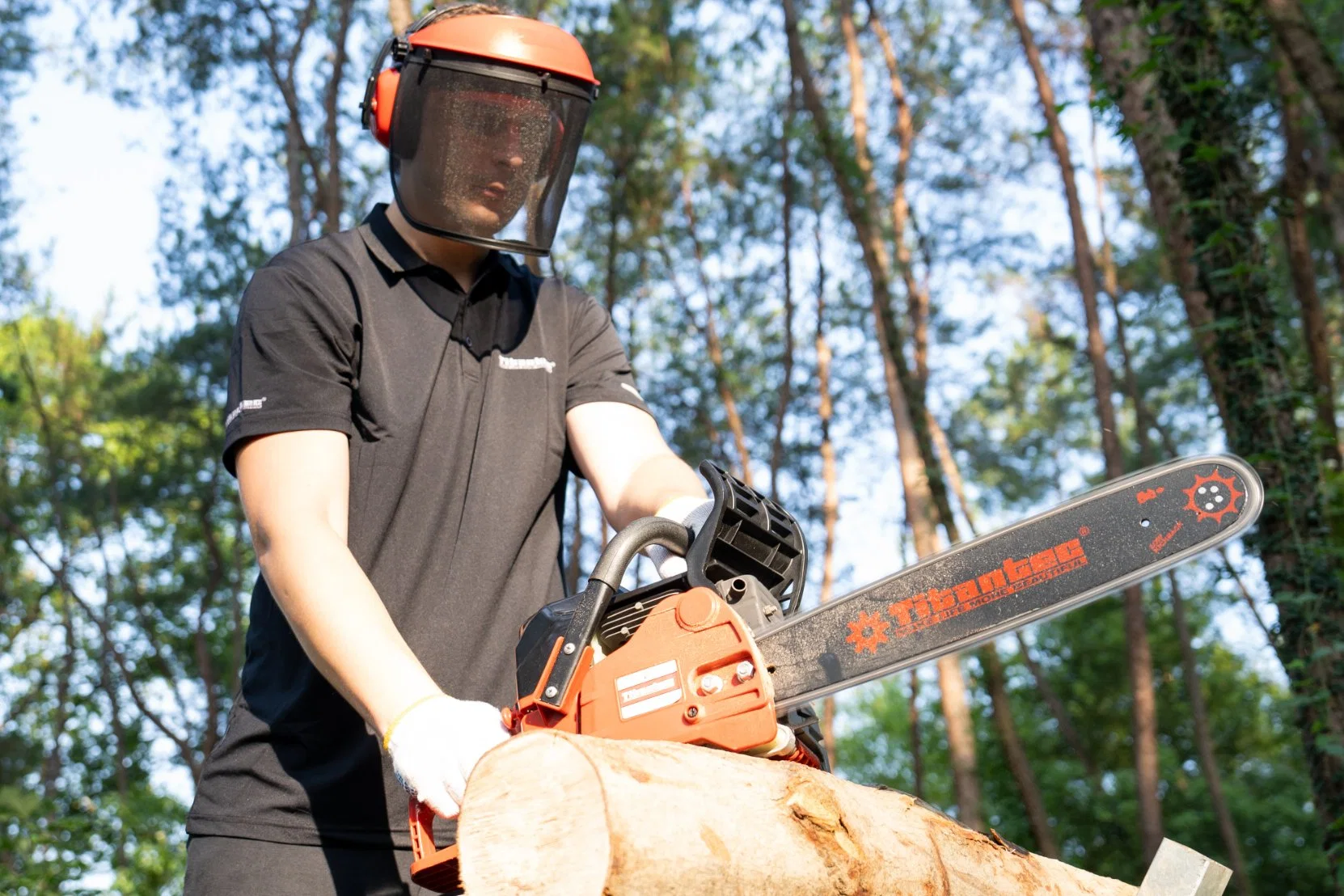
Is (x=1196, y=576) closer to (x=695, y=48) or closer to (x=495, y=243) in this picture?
(x=695, y=48)

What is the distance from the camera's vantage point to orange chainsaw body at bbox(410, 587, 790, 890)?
4.76 ft

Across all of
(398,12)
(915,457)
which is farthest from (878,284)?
(398,12)

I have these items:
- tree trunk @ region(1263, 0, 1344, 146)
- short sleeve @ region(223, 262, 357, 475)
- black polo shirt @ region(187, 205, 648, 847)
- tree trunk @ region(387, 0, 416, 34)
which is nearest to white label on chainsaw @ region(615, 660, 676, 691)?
black polo shirt @ region(187, 205, 648, 847)

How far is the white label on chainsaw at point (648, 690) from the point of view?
148 centimetres

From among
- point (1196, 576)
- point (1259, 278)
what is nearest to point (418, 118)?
point (1259, 278)

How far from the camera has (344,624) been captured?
1.51 meters

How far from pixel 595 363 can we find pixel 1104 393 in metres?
9.08

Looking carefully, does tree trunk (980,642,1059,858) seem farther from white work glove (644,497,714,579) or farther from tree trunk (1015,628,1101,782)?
white work glove (644,497,714,579)

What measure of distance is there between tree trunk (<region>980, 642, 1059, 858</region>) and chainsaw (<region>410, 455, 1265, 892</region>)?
7.75 m

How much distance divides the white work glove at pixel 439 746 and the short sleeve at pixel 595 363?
0.82 meters

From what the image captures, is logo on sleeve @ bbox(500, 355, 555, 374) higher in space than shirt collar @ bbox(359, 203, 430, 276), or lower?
lower

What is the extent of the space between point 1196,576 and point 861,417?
9.01m

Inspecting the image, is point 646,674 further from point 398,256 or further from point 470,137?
point 470,137

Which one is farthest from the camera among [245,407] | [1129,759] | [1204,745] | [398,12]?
[1129,759]
